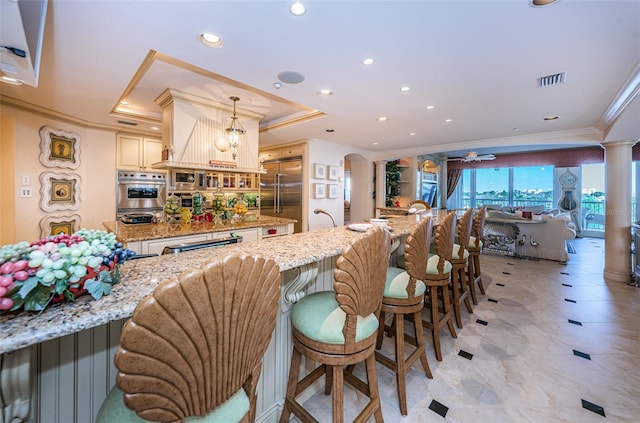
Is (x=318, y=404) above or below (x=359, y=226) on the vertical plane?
below

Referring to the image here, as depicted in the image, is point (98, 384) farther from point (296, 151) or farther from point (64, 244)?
point (296, 151)

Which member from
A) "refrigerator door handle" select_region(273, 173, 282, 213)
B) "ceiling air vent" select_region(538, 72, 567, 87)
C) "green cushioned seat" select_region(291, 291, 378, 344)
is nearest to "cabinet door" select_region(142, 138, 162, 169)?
"refrigerator door handle" select_region(273, 173, 282, 213)

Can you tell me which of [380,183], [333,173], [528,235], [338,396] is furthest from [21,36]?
[528,235]

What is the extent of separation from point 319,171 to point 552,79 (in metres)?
3.72

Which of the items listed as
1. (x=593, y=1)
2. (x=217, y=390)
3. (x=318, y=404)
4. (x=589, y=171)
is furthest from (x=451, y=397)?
(x=589, y=171)

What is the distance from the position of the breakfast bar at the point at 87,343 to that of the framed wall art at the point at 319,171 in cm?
395

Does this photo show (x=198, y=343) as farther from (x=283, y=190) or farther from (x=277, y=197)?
(x=277, y=197)

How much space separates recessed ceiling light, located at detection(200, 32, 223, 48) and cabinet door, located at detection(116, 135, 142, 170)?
374cm

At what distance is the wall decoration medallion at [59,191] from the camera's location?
3.68 metres

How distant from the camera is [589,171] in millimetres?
7477

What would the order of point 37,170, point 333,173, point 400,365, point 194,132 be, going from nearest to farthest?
point 400,365
point 194,132
point 37,170
point 333,173

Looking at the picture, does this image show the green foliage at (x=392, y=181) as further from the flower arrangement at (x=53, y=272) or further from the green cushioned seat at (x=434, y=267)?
the flower arrangement at (x=53, y=272)

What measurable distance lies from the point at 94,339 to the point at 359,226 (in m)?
1.61

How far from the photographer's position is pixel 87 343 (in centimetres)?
90
